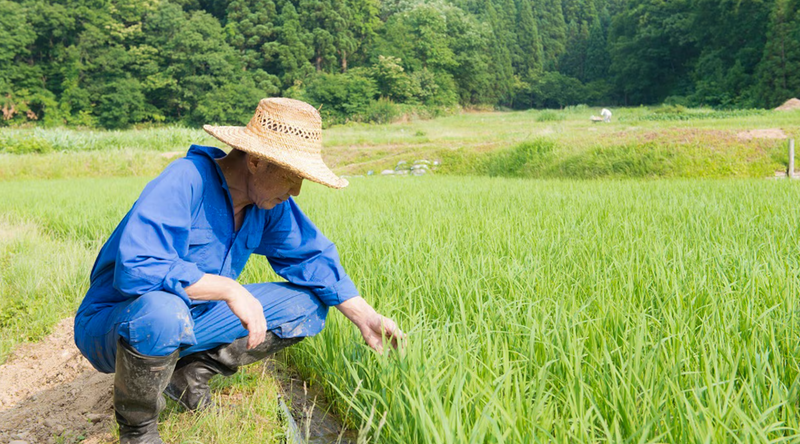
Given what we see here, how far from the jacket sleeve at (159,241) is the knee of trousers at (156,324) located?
3 cm

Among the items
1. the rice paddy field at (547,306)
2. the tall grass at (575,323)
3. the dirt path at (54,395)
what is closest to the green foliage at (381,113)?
the rice paddy field at (547,306)

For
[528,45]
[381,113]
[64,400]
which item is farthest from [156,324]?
[528,45]

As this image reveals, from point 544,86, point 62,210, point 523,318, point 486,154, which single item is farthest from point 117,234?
point 544,86

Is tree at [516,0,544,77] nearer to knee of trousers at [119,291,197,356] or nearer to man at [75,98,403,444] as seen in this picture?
man at [75,98,403,444]

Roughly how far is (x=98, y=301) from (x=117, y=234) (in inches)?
8.1

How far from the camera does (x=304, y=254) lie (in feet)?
5.77

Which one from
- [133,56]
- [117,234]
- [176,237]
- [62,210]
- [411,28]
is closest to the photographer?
[176,237]

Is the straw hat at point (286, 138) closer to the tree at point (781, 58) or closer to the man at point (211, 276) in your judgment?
the man at point (211, 276)

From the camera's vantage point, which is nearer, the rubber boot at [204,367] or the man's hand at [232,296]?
the man's hand at [232,296]

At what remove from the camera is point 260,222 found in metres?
1.67

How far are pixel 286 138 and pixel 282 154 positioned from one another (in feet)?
0.20

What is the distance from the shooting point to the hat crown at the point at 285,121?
1.49 m

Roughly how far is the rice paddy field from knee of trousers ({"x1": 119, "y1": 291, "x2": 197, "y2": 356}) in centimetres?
33

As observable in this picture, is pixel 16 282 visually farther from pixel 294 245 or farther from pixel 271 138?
pixel 271 138
